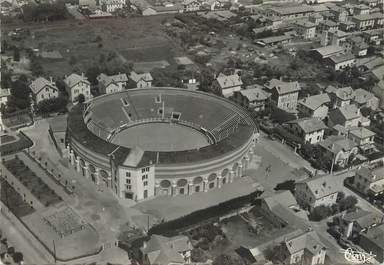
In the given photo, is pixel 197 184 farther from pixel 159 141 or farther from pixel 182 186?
pixel 159 141

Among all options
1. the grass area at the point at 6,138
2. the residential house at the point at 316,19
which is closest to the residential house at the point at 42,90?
the grass area at the point at 6,138

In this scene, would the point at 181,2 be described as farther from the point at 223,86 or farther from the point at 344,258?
the point at 344,258

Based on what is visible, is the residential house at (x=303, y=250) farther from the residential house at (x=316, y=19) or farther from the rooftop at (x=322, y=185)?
the residential house at (x=316, y=19)

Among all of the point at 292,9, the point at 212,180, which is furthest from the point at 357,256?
the point at 292,9

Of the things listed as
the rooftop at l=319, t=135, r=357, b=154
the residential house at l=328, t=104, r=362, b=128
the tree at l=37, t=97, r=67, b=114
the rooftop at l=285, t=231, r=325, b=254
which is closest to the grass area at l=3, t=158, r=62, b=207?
the tree at l=37, t=97, r=67, b=114

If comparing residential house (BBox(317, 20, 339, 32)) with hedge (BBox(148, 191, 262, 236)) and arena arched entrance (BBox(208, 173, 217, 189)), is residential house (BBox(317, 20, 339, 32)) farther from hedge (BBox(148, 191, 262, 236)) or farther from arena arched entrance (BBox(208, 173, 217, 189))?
hedge (BBox(148, 191, 262, 236))

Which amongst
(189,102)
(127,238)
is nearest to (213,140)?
(189,102)
